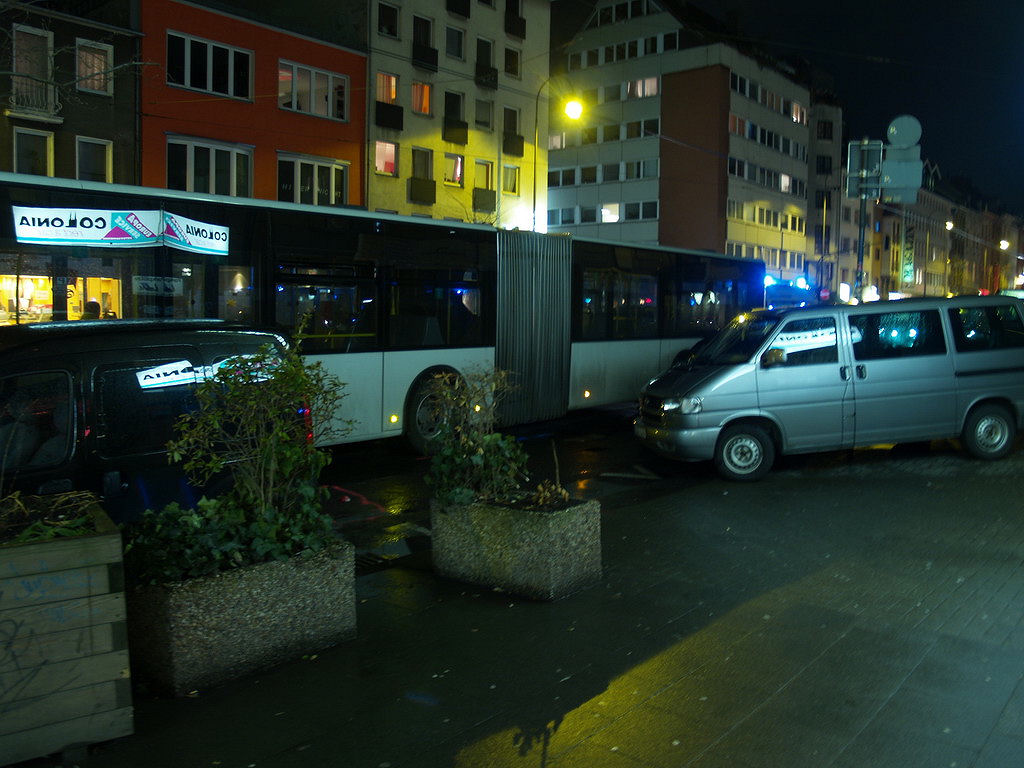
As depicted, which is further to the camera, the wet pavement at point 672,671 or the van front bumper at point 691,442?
the van front bumper at point 691,442

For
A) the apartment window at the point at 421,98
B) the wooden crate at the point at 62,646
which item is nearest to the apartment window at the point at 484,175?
the apartment window at the point at 421,98

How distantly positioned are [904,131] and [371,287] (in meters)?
11.4

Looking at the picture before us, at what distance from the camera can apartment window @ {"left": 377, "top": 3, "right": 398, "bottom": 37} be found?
1436 inches

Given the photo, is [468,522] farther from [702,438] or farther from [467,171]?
[467,171]

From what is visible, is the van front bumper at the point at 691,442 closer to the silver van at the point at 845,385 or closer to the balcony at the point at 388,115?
the silver van at the point at 845,385

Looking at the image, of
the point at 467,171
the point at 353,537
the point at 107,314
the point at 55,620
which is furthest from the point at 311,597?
the point at 467,171

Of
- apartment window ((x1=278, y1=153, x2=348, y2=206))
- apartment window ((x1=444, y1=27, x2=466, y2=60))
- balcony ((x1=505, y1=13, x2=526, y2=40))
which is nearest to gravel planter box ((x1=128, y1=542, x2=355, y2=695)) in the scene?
apartment window ((x1=278, y1=153, x2=348, y2=206))

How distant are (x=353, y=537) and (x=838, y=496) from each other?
4876mm

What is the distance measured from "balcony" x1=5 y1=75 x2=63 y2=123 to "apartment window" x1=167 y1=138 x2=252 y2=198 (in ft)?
11.8

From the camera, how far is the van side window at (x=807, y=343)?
1075cm

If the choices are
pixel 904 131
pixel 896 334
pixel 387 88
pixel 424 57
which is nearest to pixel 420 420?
pixel 896 334

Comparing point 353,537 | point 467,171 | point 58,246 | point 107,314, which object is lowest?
point 353,537

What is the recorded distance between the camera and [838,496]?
31.3 ft

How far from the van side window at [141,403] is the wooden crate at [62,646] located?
2.44 meters
